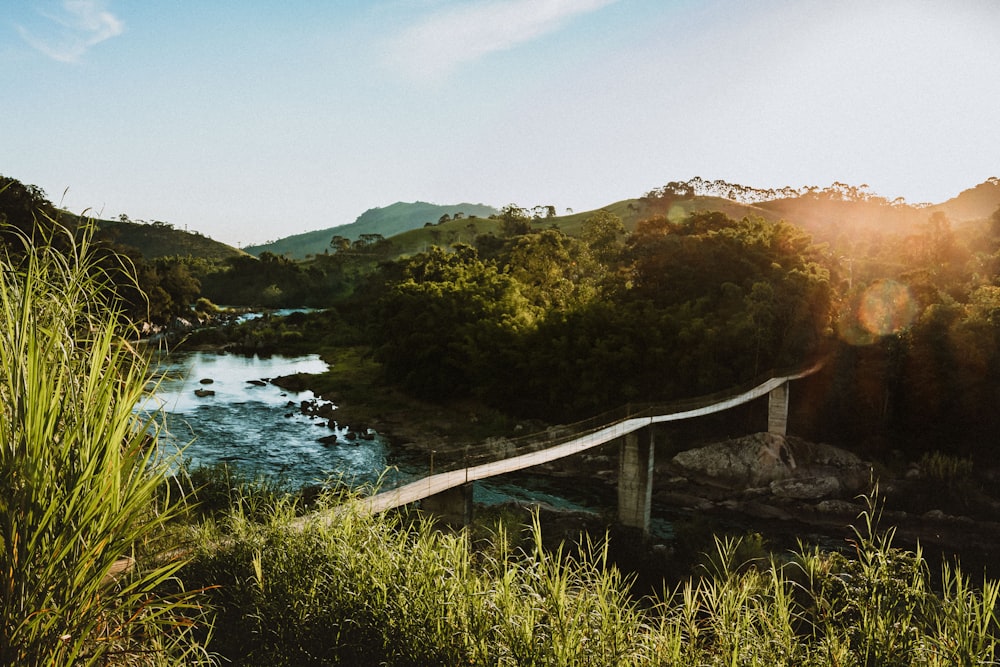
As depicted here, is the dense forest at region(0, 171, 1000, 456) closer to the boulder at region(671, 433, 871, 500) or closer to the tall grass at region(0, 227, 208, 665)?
the boulder at region(671, 433, 871, 500)

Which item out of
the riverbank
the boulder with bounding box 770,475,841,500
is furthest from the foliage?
the boulder with bounding box 770,475,841,500

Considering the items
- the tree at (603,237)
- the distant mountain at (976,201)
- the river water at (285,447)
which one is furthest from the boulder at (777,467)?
the distant mountain at (976,201)

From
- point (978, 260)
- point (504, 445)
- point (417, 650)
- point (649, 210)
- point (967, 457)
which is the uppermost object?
point (649, 210)

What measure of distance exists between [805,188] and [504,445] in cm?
9161

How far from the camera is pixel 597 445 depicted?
17.5 metres

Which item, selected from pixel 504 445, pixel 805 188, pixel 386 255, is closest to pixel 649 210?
pixel 805 188

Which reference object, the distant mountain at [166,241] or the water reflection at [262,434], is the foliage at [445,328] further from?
the distant mountain at [166,241]

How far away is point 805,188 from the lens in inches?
3605

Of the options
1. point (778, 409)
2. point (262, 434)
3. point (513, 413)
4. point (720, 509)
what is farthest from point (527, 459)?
point (513, 413)

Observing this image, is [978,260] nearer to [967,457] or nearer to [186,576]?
[967,457]

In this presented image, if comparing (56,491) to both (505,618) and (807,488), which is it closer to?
(505,618)

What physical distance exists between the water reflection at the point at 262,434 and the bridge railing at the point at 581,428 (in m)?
3.60

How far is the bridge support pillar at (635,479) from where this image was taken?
17.4 m

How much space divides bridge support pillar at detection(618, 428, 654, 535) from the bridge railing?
82cm
